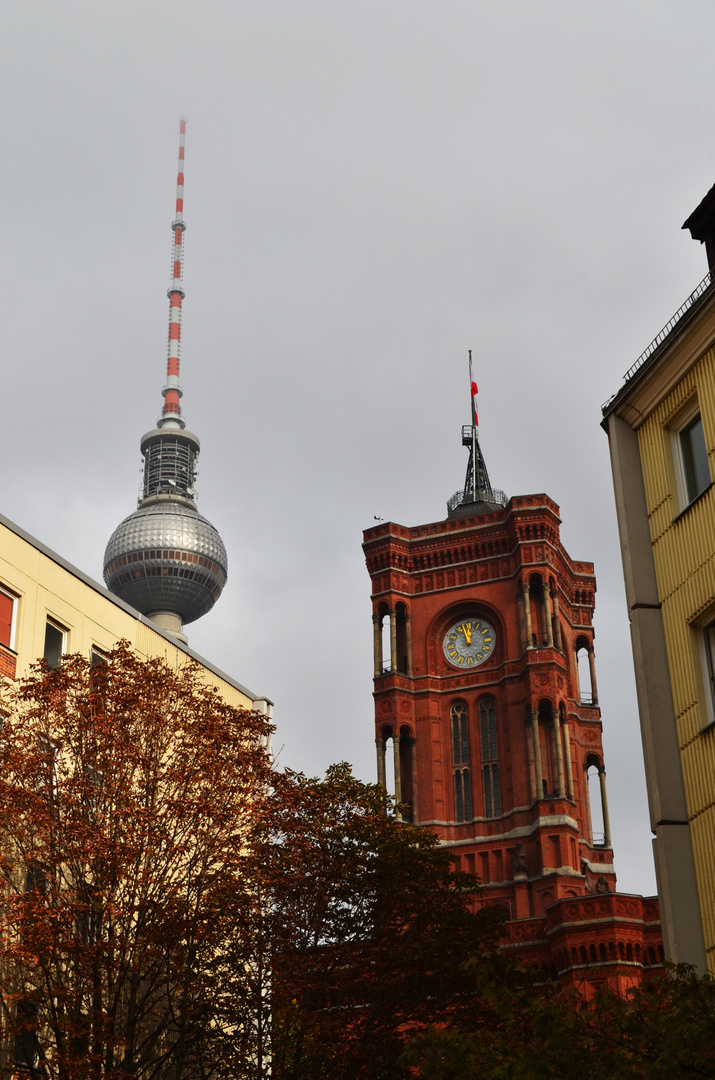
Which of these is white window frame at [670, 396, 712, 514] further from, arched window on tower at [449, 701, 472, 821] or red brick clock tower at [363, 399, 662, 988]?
arched window on tower at [449, 701, 472, 821]

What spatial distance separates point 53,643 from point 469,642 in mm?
54441

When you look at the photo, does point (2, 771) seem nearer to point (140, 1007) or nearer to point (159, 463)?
point (140, 1007)

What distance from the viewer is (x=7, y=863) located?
2278cm

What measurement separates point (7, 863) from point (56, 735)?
9.35 feet

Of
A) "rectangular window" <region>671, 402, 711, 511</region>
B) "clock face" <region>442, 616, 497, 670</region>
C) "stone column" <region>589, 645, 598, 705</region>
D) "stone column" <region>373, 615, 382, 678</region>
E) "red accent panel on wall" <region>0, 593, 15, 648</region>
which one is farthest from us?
"stone column" <region>589, 645, 598, 705</region>

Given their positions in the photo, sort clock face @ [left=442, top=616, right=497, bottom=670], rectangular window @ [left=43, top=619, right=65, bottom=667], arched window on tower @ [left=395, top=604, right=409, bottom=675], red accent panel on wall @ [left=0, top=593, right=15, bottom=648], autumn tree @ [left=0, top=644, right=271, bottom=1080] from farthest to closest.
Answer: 1. arched window on tower @ [left=395, top=604, right=409, bottom=675]
2. clock face @ [left=442, top=616, right=497, bottom=670]
3. rectangular window @ [left=43, top=619, right=65, bottom=667]
4. red accent panel on wall @ [left=0, top=593, right=15, bottom=648]
5. autumn tree @ [left=0, top=644, right=271, bottom=1080]

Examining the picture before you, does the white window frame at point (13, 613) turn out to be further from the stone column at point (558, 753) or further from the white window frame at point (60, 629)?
the stone column at point (558, 753)

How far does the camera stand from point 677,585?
20062mm

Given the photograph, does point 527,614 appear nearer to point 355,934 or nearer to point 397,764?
point 397,764

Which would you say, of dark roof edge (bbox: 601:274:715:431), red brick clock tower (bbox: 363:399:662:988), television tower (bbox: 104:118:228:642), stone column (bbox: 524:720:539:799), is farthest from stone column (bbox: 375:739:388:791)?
television tower (bbox: 104:118:228:642)

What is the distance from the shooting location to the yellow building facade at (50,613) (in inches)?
1136

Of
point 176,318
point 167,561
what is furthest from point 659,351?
point 176,318

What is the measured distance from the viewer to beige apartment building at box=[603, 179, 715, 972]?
18562 mm

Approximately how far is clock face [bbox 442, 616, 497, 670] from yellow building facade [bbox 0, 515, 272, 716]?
49.7 metres
